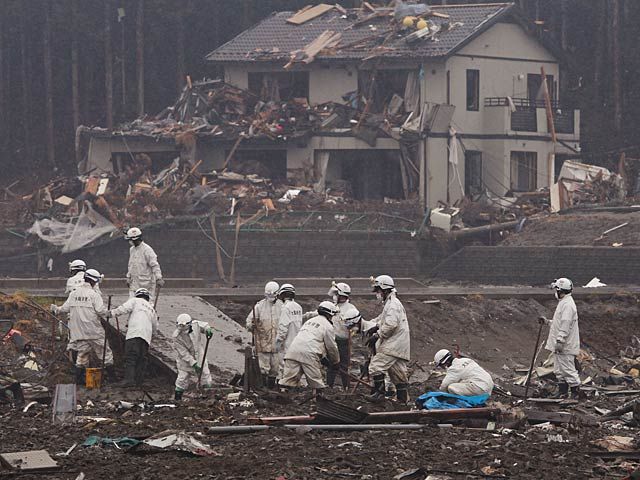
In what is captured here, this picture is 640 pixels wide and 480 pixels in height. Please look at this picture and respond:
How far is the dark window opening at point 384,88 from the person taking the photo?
43875 mm

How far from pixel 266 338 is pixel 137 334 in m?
1.83

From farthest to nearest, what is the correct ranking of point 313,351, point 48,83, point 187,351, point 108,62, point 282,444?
point 48,83 → point 108,62 → point 187,351 → point 313,351 → point 282,444

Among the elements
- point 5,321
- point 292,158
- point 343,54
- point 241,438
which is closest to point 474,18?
point 343,54

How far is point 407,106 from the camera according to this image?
43.7 meters

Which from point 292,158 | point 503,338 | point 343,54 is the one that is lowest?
point 503,338

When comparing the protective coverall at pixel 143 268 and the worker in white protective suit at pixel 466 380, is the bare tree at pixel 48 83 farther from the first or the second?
the worker in white protective suit at pixel 466 380

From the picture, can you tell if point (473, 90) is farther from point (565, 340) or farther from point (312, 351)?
point (312, 351)

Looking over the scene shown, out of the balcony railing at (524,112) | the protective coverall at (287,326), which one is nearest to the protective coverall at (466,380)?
the protective coverall at (287,326)

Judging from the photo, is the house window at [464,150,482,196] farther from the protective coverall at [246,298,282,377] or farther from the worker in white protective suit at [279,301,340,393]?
the worker in white protective suit at [279,301,340,393]

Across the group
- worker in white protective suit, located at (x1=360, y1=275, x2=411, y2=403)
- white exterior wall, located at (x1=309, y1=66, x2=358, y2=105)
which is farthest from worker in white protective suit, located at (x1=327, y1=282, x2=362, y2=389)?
white exterior wall, located at (x1=309, y1=66, x2=358, y2=105)

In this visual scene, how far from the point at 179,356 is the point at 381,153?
26495mm

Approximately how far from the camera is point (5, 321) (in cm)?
2275

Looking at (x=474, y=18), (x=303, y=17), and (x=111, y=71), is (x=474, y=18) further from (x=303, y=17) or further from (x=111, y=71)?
(x=111, y=71)

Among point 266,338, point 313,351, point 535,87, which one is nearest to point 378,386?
Answer: point 313,351
